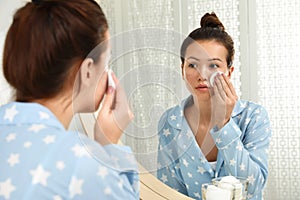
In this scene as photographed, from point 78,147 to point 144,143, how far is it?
226mm

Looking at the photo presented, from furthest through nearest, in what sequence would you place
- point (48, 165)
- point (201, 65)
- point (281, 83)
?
point (281, 83)
point (201, 65)
point (48, 165)

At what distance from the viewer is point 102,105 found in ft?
1.62

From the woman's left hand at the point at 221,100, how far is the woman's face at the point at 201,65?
0.01m

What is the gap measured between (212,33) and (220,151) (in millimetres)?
201

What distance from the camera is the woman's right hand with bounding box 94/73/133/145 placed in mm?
487

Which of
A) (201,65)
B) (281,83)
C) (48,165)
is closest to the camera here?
(48,165)

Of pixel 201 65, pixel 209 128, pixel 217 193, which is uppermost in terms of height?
pixel 201 65

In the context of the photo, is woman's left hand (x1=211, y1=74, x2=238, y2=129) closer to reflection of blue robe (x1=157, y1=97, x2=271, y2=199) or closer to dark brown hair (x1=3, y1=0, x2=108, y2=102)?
reflection of blue robe (x1=157, y1=97, x2=271, y2=199)

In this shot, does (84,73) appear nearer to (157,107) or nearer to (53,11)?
(53,11)

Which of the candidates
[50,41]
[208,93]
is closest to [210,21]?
[208,93]

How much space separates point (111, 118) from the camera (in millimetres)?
486

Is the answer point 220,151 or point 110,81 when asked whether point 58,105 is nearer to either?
point 110,81

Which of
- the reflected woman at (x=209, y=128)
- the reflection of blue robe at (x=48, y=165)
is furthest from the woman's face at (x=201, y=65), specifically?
the reflection of blue robe at (x=48, y=165)

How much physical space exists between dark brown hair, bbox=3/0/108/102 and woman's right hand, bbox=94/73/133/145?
0.06 m
